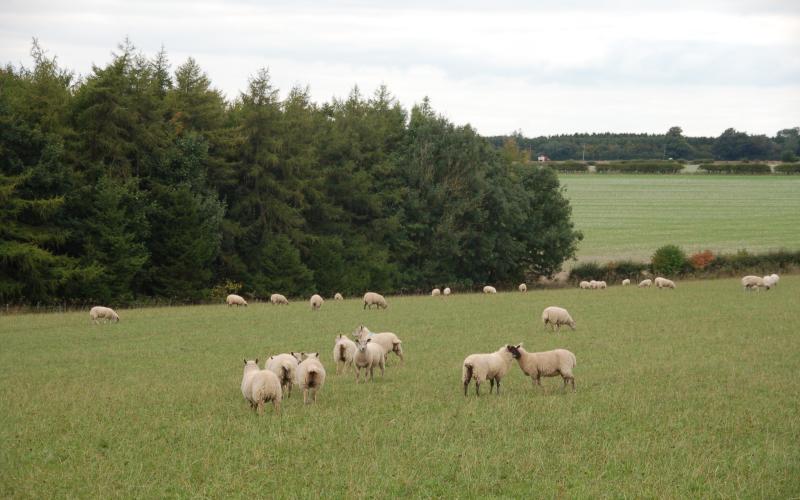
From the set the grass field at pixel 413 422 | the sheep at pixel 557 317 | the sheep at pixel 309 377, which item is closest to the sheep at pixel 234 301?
the grass field at pixel 413 422

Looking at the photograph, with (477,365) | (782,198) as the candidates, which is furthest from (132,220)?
(782,198)

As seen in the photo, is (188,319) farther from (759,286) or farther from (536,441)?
(759,286)

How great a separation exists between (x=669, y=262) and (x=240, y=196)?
117 ft

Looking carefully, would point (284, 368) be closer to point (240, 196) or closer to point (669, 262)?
point (240, 196)

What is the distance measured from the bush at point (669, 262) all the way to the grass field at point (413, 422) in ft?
131

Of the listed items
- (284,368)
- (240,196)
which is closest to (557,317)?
(284,368)

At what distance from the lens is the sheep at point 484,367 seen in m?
17.5

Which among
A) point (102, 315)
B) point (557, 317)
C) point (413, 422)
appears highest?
point (413, 422)

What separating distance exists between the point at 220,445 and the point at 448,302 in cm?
3343

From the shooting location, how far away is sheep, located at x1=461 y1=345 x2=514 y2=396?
57.4ft

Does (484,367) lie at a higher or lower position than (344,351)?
higher

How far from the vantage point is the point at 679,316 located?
3575 cm

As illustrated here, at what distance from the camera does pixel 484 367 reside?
1761 cm

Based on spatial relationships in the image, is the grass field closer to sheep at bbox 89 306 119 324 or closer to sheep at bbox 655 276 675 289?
sheep at bbox 89 306 119 324
